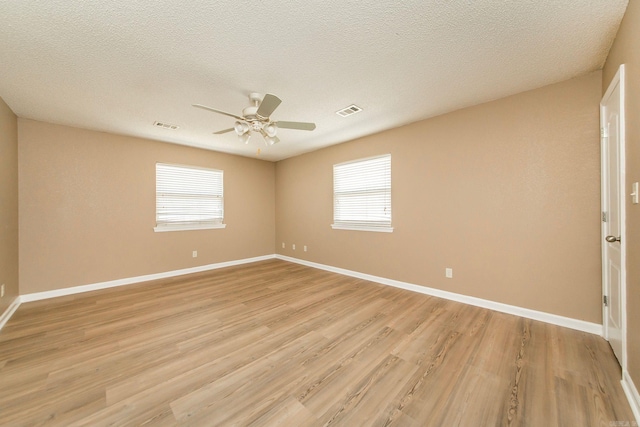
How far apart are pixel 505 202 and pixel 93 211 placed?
19.1ft

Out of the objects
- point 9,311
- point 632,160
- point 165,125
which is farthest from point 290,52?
point 9,311

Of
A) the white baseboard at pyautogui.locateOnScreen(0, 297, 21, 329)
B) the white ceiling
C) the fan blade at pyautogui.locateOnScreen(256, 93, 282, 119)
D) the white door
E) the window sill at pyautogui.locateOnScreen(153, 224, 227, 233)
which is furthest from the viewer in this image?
the window sill at pyautogui.locateOnScreen(153, 224, 227, 233)

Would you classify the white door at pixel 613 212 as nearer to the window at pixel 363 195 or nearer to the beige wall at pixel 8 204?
the window at pixel 363 195

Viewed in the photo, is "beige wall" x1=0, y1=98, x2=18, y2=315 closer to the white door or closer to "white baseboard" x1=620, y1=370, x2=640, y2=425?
"white baseboard" x1=620, y1=370, x2=640, y2=425

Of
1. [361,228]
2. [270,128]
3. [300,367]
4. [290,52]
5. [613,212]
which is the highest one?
[290,52]

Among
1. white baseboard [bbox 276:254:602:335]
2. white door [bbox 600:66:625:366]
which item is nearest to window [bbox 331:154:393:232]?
white baseboard [bbox 276:254:602:335]

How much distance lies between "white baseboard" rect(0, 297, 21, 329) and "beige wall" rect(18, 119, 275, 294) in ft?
0.73

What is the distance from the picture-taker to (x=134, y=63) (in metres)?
2.09

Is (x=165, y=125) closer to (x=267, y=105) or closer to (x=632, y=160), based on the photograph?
(x=267, y=105)

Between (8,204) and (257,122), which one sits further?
(8,204)

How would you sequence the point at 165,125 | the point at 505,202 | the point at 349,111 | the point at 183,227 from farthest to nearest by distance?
the point at 183,227, the point at 165,125, the point at 349,111, the point at 505,202

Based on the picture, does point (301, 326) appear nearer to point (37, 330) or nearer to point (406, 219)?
point (406, 219)

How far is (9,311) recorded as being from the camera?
9.21 ft

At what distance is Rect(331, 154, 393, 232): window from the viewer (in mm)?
4004
